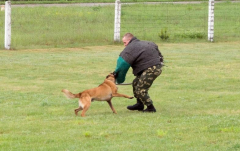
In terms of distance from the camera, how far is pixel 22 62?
1873 centimetres

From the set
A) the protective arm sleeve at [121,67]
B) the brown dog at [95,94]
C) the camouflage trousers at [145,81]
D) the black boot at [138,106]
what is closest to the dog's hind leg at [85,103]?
the brown dog at [95,94]

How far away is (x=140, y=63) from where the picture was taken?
10.7m

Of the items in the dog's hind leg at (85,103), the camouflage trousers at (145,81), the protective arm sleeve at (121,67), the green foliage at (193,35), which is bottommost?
the green foliage at (193,35)

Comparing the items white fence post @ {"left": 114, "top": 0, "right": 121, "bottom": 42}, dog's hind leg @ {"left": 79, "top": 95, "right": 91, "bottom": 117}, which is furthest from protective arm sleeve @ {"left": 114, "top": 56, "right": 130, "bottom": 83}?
white fence post @ {"left": 114, "top": 0, "right": 121, "bottom": 42}

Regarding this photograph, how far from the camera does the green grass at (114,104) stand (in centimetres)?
816

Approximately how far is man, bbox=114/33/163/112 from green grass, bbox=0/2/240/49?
12.0 metres

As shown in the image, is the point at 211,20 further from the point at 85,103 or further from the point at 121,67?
the point at 85,103

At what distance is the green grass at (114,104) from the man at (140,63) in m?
0.49

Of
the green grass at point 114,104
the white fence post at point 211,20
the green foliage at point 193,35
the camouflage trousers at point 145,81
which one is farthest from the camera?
the green foliage at point 193,35

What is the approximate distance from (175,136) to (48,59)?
1160 cm

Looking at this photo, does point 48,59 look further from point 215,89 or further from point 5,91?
point 215,89

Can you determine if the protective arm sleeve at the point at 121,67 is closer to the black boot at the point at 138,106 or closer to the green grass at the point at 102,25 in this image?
the black boot at the point at 138,106

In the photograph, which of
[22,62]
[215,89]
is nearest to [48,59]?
[22,62]

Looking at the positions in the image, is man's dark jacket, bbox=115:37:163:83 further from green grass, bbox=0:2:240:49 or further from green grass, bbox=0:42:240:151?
green grass, bbox=0:2:240:49
